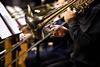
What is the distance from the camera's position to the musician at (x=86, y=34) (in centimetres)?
138

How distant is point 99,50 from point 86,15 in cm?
31

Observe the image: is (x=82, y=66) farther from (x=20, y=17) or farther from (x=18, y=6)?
(x=18, y=6)

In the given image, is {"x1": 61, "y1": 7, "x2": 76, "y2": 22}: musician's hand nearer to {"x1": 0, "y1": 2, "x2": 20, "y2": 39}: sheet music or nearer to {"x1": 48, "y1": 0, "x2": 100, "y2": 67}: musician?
{"x1": 48, "y1": 0, "x2": 100, "y2": 67}: musician

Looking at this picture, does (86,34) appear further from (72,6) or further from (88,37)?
(72,6)

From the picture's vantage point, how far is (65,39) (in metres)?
2.12

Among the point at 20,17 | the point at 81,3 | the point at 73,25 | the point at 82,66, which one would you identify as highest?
the point at 20,17

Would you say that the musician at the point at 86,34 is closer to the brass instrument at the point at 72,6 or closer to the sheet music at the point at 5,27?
the brass instrument at the point at 72,6

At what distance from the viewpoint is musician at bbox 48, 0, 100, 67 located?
54.3 inches

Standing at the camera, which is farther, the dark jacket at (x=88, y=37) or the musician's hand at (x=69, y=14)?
the musician's hand at (x=69, y=14)

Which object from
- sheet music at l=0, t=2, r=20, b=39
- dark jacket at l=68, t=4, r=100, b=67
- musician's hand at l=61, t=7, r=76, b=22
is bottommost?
dark jacket at l=68, t=4, r=100, b=67

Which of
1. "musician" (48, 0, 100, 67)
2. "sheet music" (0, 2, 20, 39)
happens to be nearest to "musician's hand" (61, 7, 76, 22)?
"musician" (48, 0, 100, 67)

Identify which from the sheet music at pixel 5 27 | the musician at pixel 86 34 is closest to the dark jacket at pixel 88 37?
the musician at pixel 86 34

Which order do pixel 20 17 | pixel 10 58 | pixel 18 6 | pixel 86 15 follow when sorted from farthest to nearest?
1. pixel 18 6
2. pixel 20 17
3. pixel 10 58
4. pixel 86 15

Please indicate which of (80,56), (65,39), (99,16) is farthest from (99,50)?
(65,39)
